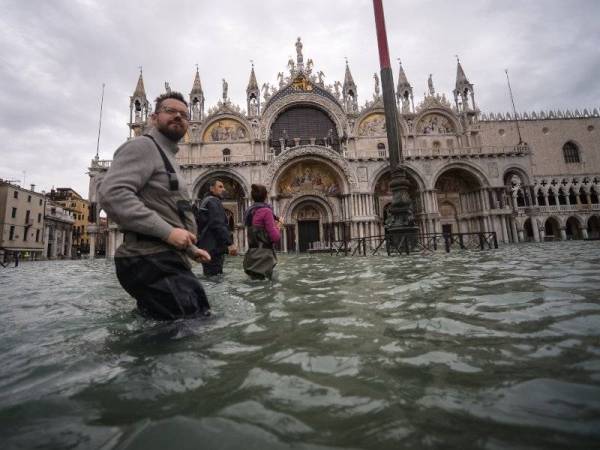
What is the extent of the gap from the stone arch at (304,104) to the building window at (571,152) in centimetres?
2497

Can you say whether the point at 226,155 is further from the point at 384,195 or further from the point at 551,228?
the point at 551,228

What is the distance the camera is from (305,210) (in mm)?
22203

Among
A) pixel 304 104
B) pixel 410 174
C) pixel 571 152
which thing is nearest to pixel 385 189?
pixel 410 174

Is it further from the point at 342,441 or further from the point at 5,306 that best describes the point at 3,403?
the point at 5,306

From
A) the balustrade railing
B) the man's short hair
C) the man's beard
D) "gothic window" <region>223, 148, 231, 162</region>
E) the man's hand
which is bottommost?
the man's hand

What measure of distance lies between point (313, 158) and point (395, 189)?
34.4 feet

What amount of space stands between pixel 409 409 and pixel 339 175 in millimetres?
20481

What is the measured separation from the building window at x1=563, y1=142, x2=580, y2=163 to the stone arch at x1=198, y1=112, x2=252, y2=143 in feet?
105

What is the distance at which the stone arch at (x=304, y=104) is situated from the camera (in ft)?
74.6

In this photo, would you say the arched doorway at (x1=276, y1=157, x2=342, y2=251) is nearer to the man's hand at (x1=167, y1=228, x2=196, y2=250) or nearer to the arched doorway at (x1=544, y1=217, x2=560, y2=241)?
the man's hand at (x1=167, y1=228, x2=196, y2=250)

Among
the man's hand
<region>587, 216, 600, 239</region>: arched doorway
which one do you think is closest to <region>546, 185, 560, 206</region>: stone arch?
<region>587, 216, 600, 239</region>: arched doorway

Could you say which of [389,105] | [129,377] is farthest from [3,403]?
[389,105]

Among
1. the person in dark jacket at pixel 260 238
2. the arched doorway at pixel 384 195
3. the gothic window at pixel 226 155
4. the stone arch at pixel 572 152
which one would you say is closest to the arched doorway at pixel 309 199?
the arched doorway at pixel 384 195

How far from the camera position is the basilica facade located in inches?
814
